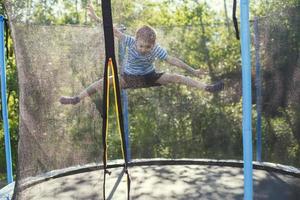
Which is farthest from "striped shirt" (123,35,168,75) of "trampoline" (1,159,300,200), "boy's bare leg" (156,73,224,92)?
"trampoline" (1,159,300,200)

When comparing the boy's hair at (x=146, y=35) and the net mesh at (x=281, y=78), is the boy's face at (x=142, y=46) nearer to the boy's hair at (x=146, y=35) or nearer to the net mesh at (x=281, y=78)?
the boy's hair at (x=146, y=35)

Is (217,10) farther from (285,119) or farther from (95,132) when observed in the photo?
(95,132)

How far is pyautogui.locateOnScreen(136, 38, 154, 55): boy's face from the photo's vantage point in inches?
88.9

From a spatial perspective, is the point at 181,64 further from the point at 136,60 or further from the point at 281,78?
the point at 281,78

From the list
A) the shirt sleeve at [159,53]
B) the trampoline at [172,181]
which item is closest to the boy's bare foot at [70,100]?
the trampoline at [172,181]

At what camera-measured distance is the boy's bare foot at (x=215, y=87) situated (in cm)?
267

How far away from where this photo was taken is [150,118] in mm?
3061

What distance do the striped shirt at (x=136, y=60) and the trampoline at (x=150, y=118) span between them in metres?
0.06

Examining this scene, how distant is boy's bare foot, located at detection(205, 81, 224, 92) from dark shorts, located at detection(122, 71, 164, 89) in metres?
0.35

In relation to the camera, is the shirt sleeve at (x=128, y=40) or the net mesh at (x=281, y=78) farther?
the net mesh at (x=281, y=78)

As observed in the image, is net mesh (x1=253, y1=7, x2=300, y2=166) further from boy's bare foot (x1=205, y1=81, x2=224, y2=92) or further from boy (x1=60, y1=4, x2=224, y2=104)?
boy (x1=60, y1=4, x2=224, y2=104)

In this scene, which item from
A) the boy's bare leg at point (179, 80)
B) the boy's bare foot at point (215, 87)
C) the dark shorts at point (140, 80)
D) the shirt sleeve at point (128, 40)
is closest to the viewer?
the shirt sleeve at point (128, 40)

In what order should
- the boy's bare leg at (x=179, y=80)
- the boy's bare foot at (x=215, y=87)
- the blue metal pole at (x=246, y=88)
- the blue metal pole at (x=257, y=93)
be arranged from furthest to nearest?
the blue metal pole at (x=257, y=93) → the boy's bare foot at (x=215, y=87) → the boy's bare leg at (x=179, y=80) → the blue metal pole at (x=246, y=88)

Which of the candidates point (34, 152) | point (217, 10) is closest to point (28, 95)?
point (34, 152)
